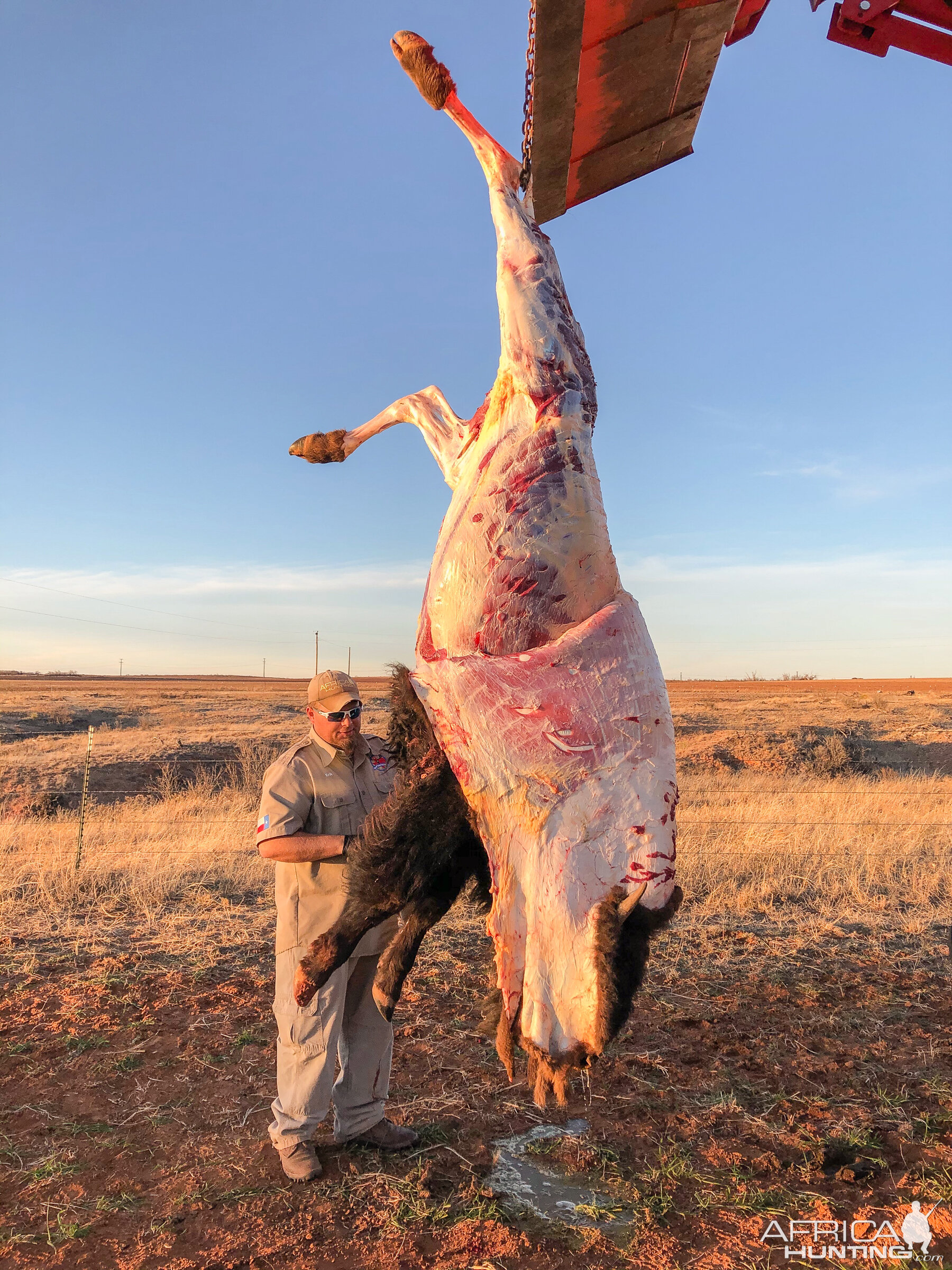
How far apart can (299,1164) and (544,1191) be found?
43.2 inches

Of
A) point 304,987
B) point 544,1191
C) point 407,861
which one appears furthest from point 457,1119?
point 407,861

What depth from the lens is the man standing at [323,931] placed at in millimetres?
3812

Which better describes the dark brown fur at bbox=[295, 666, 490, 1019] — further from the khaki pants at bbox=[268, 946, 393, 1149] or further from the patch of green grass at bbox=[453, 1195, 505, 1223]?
the patch of green grass at bbox=[453, 1195, 505, 1223]

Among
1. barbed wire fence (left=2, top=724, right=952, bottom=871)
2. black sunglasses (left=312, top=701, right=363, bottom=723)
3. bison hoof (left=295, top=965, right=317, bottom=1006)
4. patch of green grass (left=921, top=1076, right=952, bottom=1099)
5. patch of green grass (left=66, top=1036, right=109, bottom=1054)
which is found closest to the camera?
bison hoof (left=295, top=965, right=317, bottom=1006)

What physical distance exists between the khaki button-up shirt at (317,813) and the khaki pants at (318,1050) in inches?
5.1

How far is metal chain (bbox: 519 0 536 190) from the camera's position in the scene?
215 cm

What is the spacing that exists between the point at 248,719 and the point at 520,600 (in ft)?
93.0

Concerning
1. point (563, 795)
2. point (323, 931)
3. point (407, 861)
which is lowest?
point (323, 931)

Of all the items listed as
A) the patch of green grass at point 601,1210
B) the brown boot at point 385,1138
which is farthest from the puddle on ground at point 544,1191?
the brown boot at point 385,1138

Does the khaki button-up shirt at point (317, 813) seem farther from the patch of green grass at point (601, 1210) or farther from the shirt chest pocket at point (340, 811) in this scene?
the patch of green grass at point (601, 1210)

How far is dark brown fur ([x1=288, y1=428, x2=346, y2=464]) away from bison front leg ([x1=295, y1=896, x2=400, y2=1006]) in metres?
1.74

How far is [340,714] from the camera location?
13.0ft

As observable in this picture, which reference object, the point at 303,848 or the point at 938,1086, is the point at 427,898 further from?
the point at 938,1086

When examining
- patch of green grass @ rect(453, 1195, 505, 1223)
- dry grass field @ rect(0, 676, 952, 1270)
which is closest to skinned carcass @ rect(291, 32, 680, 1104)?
patch of green grass @ rect(453, 1195, 505, 1223)
